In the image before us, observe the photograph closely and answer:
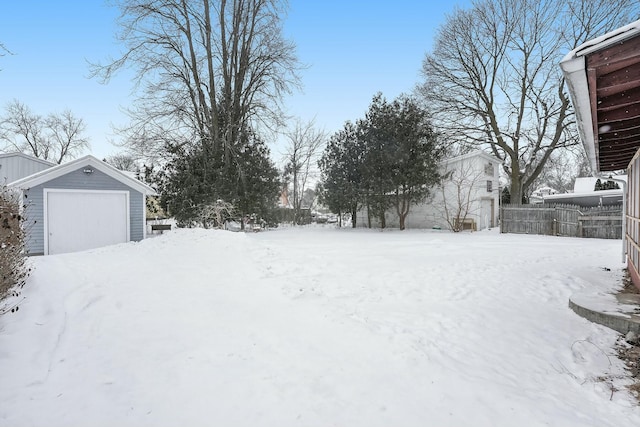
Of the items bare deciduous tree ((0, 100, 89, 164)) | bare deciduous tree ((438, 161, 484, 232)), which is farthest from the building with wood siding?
bare deciduous tree ((0, 100, 89, 164))

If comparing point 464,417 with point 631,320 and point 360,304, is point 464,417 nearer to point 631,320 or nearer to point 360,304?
point 360,304

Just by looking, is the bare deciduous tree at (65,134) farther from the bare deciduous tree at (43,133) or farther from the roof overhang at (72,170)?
the roof overhang at (72,170)

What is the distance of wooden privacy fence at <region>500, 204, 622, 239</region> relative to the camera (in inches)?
519

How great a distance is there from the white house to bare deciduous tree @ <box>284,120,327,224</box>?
1073cm

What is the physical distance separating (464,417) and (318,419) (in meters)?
0.99

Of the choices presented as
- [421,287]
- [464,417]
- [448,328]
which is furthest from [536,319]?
[464,417]

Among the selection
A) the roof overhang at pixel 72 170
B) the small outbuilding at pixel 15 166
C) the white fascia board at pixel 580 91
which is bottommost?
the white fascia board at pixel 580 91

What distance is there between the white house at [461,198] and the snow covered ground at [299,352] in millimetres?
12790

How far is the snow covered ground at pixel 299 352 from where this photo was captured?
231cm

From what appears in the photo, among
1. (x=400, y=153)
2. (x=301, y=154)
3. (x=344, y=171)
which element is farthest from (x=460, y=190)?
(x=301, y=154)

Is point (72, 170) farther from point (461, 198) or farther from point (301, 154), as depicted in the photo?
point (301, 154)

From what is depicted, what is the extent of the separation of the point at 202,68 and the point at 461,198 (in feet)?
51.3

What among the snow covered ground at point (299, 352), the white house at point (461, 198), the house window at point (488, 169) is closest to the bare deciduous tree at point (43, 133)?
the white house at point (461, 198)

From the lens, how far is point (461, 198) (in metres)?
18.7
